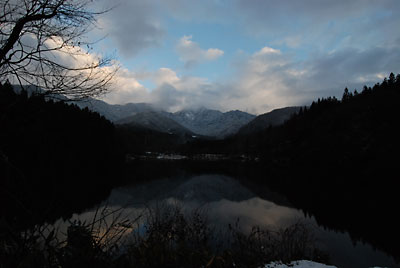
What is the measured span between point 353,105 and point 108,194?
69.9 m

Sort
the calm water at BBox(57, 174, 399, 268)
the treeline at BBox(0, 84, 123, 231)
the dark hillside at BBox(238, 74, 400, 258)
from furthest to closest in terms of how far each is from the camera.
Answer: the dark hillside at BBox(238, 74, 400, 258) → the calm water at BBox(57, 174, 399, 268) → the treeline at BBox(0, 84, 123, 231)

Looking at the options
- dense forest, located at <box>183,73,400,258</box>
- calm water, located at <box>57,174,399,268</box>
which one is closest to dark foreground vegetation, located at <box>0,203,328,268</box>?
calm water, located at <box>57,174,399,268</box>

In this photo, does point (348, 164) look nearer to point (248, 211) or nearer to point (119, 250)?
point (248, 211)

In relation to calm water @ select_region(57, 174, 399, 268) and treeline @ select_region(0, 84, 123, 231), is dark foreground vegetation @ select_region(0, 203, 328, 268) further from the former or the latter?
calm water @ select_region(57, 174, 399, 268)

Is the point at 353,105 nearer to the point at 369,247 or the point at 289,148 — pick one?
the point at 289,148

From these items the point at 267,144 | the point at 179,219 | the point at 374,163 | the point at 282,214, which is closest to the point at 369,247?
the point at 282,214

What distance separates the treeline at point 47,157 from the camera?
3.35 metres

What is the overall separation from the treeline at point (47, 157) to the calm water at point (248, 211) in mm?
2177

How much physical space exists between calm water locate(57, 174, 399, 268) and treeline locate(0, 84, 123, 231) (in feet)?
7.14

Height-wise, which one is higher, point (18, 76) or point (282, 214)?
point (18, 76)

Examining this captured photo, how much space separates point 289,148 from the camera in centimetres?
8706

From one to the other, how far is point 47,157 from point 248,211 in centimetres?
3324

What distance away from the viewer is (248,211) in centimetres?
2303

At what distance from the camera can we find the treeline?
3.35m
